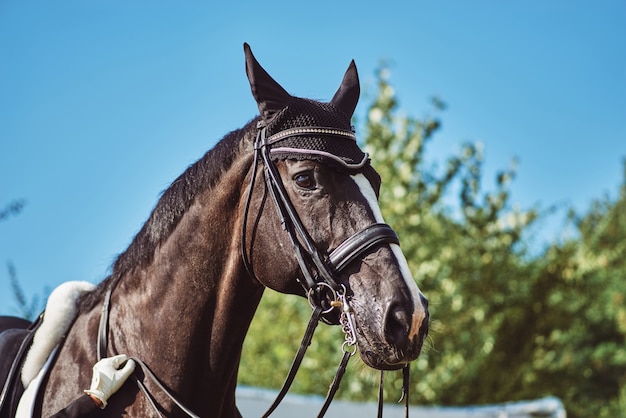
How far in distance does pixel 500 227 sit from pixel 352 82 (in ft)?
32.8

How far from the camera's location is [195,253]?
311 cm

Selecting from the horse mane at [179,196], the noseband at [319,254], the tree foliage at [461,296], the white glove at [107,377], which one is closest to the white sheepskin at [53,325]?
the horse mane at [179,196]

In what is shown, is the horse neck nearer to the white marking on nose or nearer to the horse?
the horse

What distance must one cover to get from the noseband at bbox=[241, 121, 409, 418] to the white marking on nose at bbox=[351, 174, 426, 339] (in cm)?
5

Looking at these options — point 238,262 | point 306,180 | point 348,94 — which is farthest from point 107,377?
point 348,94

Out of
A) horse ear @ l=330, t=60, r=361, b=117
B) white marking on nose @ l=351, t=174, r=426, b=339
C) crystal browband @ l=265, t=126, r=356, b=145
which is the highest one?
horse ear @ l=330, t=60, r=361, b=117

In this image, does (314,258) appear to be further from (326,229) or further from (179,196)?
(179,196)

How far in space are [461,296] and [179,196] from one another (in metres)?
8.90

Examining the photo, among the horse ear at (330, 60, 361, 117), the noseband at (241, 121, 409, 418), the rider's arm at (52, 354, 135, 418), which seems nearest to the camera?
the noseband at (241, 121, 409, 418)

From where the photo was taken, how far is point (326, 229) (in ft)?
9.35

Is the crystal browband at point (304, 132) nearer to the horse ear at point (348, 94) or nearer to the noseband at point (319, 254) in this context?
the noseband at point (319, 254)

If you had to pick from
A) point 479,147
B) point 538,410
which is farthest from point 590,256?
→ point 538,410

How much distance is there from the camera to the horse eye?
2936mm

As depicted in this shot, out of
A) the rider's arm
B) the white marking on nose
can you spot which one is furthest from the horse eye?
the rider's arm
